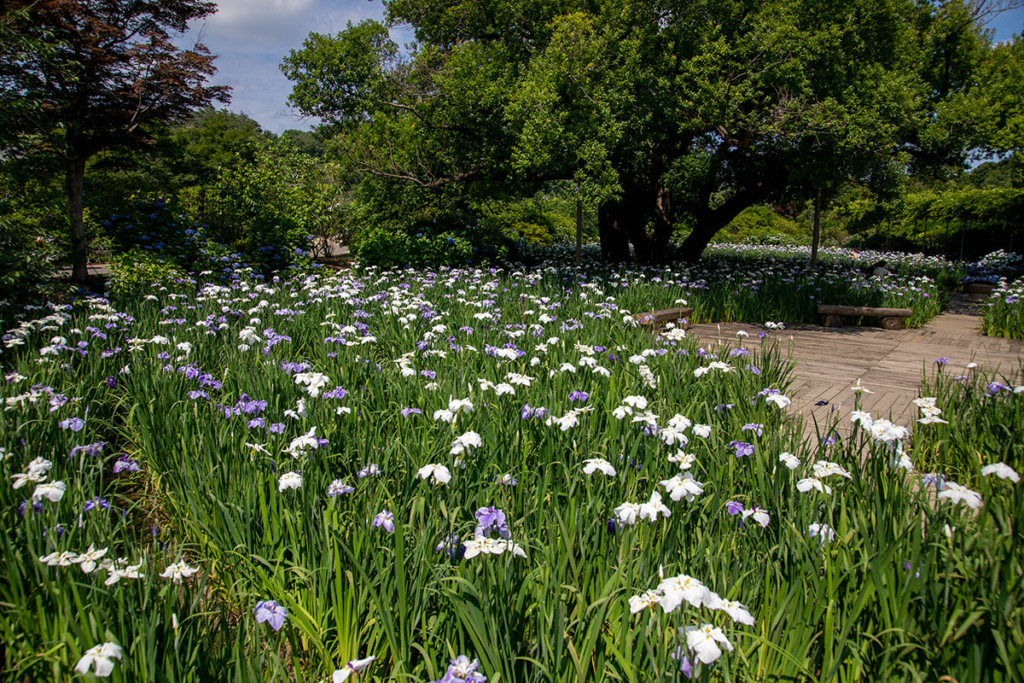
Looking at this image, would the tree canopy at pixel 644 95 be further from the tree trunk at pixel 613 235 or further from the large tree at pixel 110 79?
the large tree at pixel 110 79

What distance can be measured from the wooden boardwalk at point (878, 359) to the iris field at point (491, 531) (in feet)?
2.59

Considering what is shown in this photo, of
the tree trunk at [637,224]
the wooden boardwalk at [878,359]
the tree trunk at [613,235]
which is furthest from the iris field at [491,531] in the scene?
the tree trunk at [613,235]

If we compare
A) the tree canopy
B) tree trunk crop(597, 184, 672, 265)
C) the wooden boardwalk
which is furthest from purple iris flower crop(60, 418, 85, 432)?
tree trunk crop(597, 184, 672, 265)

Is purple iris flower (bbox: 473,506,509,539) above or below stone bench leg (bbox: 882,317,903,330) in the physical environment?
above

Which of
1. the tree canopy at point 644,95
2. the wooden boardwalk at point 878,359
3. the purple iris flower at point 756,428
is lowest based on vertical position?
the wooden boardwalk at point 878,359

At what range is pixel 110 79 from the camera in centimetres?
826

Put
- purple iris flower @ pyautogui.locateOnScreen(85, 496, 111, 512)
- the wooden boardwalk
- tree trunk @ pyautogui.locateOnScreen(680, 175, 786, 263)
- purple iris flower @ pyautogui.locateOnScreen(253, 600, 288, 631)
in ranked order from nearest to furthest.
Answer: purple iris flower @ pyautogui.locateOnScreen(253, 600, 288, 631) → purple iris flower @ pyautogui.locateOnScreen(85, 496, 111, 512) → the wooden boardwalk → tree trunk @ pyautogui.locateOnScreen(680, 175, 786, 263)

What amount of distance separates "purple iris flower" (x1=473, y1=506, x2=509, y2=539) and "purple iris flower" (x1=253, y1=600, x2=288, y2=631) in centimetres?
55

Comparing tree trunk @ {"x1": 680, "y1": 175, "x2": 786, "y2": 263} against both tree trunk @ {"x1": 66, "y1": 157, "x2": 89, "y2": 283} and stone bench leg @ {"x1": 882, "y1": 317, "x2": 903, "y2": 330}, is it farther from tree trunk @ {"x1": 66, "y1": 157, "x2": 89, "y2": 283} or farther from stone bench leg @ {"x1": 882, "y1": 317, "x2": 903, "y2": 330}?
tree trunk @ {"x1": 66, "y1": 157, "x2": 89, "y2": 283}

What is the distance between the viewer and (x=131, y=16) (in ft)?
27.6

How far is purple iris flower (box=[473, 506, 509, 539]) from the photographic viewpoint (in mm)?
1739

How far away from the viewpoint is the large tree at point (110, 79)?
744cm

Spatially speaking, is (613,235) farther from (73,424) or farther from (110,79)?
(73,424)

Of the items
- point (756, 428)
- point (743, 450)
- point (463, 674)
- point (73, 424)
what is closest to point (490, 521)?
point (463, 674)
